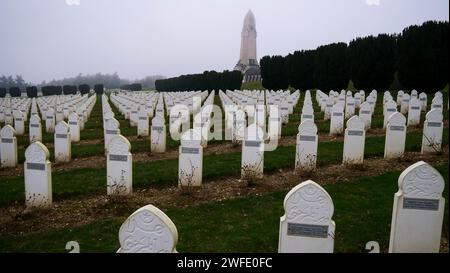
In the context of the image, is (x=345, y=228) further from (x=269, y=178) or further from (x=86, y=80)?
(x=86, y=80)

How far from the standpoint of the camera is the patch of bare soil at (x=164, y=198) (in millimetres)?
6188

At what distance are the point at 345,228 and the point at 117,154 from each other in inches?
171

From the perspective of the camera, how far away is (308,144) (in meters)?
8.30

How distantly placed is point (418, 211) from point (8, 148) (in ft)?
31.9

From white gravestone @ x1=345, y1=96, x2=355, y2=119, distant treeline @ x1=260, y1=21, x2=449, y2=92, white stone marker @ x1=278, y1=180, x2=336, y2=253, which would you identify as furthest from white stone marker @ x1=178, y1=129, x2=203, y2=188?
distant treeline @ x1=260, y1=21, x2=449, y2=92

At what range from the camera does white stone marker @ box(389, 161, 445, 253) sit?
13.7 feet

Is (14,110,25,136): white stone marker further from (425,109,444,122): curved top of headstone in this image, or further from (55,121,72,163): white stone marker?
(425,109,444,122): curved top of headstone

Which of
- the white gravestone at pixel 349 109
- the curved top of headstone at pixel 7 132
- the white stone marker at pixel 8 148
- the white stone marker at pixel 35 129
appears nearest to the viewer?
the curved top of headstone at pixel 7 132

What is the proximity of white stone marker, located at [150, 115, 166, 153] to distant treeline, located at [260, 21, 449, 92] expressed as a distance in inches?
729

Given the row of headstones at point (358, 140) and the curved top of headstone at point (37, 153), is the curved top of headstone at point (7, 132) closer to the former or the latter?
the curved top of headstone at point (37, 153)

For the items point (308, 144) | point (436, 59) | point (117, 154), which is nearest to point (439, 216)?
point (308, 144)

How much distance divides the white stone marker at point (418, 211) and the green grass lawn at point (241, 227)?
1.57 ft

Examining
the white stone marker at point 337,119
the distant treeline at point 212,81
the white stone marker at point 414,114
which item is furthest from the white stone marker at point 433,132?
the distant treeline at point 212,81

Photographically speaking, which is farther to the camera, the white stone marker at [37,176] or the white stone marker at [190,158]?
the white stone marker at [190,158]
